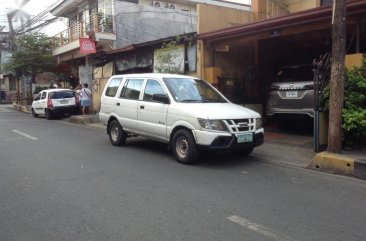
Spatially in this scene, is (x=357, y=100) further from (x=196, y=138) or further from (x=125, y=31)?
(x=125, y=31)

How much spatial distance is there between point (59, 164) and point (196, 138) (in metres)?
2.84

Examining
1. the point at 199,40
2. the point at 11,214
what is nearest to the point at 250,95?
the point at 199,40

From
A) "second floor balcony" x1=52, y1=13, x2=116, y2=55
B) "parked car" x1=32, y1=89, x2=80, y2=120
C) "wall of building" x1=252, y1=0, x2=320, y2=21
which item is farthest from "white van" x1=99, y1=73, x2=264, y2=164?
"second floor balcony" x1=52, y1=13, x2=116, y2=55

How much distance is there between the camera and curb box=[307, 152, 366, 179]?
23.6 feet

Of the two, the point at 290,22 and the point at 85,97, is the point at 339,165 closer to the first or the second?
the point at 290,22

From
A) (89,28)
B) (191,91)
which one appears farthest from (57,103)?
(191,91)

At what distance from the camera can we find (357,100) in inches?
335

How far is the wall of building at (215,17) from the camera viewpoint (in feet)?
46.0

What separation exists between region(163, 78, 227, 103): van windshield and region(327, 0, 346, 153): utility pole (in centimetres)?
240

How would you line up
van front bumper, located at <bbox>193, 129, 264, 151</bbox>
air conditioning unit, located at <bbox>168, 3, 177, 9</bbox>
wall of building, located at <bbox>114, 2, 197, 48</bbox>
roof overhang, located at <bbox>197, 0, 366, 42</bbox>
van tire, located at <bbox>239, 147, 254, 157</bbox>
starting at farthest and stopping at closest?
air conditioning unit, located at <bbox>168, 3, 177, 9</bbox> < wall of building, located at <bbox>114, 2, 197, 48</bbox> < roof overhang, located at <bbox>197, 0, 366, 42</bbox> < van tire, located at <bbox>239, 147, 254, 157</bbox> < van front bumper, located at <bbox>193, 129, 264, 151</bbox>

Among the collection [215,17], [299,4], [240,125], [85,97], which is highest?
[299,4]

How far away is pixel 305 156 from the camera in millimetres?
8984

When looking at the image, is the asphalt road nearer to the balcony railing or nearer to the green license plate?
the green license plate

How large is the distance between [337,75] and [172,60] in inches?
311
